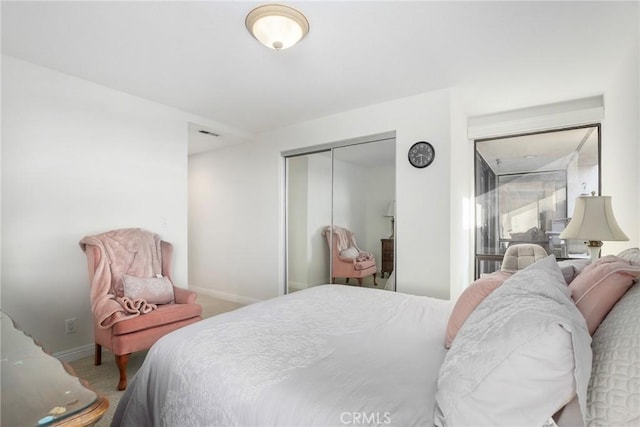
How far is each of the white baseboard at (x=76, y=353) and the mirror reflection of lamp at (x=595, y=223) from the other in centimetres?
423

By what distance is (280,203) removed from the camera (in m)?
4.32

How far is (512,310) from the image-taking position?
893 millimetres

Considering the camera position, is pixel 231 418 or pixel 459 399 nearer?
pixel 459 399

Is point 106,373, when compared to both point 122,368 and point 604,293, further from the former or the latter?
point 604,293

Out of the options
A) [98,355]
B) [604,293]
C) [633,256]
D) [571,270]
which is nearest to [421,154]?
[571,270]

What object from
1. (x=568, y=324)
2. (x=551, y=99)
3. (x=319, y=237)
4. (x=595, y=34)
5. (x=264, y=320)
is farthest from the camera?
(x=319, y=237)

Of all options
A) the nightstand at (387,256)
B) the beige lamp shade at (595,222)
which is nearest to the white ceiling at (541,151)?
the beige lamp shade at (595,222)

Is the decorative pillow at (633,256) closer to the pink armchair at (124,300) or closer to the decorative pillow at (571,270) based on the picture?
the decorative pillow at (571,270)

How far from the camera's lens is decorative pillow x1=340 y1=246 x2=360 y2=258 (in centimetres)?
382

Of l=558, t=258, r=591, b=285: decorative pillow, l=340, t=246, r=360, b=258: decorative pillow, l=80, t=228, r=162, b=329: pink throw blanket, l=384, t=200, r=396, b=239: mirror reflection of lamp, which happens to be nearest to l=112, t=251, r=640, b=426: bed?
l=558, t=258, r=591, b=285: decorative pillow

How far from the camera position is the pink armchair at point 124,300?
2.28m

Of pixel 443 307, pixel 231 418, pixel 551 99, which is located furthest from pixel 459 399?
pixel 551 99

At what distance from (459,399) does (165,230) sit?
11.4 feet

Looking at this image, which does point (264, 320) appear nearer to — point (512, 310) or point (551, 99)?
point (512, 310)
